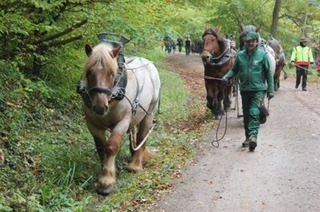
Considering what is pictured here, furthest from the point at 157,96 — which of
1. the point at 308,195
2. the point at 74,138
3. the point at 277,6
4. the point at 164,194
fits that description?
the point at 277,6

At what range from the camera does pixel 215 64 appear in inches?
476

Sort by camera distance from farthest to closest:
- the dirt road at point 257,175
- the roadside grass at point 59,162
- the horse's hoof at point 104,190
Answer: the horse's hoof at point 104,190 < the dirt road at point 257,175 < the roadside grass at point 59,162

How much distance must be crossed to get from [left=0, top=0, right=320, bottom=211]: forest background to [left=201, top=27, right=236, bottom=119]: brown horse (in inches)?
45.9

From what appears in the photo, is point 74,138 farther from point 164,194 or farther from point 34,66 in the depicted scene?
point 164,194

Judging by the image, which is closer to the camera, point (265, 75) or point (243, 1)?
point (265, 75)

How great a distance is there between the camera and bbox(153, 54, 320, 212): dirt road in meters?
6.18

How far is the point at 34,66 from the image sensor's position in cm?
1002

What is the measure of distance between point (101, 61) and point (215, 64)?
20.4 feet

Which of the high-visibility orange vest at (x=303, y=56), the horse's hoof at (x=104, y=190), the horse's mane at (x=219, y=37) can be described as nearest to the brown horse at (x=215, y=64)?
the horse's mane at (x=219, y=37)

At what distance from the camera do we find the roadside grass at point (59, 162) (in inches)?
235

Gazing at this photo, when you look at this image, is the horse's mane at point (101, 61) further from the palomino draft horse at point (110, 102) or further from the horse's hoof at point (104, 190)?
the horse's hoof at point (104, 190)

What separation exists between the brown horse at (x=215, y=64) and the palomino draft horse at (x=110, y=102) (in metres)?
4.19

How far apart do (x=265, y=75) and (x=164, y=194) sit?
3339 mm

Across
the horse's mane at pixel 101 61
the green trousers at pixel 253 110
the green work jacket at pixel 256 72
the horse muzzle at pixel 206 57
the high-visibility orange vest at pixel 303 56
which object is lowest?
the high-visibility orange vest at pixel 303 56
